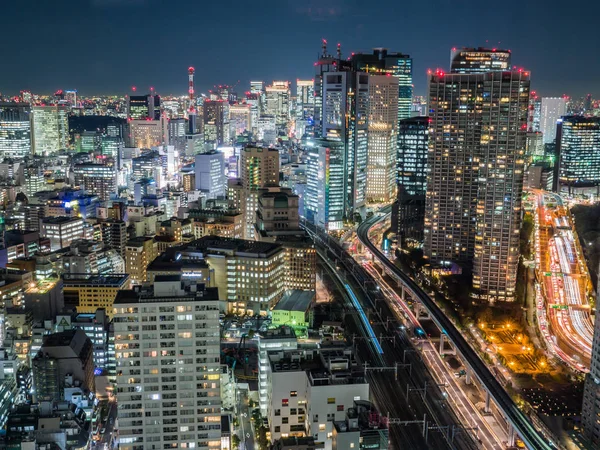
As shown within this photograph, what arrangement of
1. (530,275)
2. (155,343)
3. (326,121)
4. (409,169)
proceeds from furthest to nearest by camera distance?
(326,121) → (409,169) → (530,275) → (155,343)

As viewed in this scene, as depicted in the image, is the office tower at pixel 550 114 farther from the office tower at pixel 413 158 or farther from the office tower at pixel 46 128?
the office tower at pixel 46 128

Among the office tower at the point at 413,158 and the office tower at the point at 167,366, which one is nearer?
the office tower at the point at 167,366

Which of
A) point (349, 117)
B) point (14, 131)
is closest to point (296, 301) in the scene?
point (349, 117)

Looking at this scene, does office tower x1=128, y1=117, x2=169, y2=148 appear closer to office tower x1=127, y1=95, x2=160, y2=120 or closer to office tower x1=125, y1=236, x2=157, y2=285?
office tower x1=127, y1=95, x2=160, y2=120

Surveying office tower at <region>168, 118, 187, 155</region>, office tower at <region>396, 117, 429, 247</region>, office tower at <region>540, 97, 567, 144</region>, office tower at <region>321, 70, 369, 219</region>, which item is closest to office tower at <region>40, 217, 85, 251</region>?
office tower at <region>321, 70, 369, 219</region>

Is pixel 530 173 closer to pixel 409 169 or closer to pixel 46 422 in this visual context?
pixel 409 169

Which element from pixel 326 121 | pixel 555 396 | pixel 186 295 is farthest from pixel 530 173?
pixel 186 295

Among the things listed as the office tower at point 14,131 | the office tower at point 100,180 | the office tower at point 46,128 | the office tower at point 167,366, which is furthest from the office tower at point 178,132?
the office tower at point 167,366
